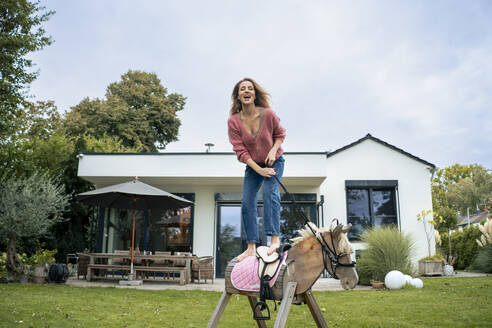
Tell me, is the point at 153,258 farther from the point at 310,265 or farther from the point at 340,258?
the point at 340,258

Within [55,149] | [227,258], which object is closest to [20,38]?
[55,149]

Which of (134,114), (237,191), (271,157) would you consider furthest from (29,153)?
(271,157)

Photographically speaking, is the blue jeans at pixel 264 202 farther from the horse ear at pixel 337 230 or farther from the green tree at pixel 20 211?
the green tree at pixel 20 211

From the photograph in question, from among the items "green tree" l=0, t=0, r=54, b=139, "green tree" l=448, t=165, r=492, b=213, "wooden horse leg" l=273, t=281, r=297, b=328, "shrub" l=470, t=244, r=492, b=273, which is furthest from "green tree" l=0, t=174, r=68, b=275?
"green tree" l=448, t=165, r=492, b=213

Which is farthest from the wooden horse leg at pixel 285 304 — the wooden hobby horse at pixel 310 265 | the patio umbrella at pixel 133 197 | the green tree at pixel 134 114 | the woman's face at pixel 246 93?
the green tree at pixel 134 114

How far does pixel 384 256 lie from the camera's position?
8367 millimetres

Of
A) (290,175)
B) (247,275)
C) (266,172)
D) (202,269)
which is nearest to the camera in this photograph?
(247,275)

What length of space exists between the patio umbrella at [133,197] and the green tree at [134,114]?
35.1ft

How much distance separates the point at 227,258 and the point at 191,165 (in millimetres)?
2976

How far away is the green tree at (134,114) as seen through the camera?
20.4 m

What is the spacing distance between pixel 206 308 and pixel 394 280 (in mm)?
4016

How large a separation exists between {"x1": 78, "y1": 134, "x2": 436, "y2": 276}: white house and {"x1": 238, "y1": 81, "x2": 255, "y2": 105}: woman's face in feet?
25.5

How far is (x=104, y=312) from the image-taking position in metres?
5.02

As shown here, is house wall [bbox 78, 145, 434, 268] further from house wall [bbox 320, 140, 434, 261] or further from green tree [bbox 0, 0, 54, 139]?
green tree [bbox 0, 0, 54, 139]
